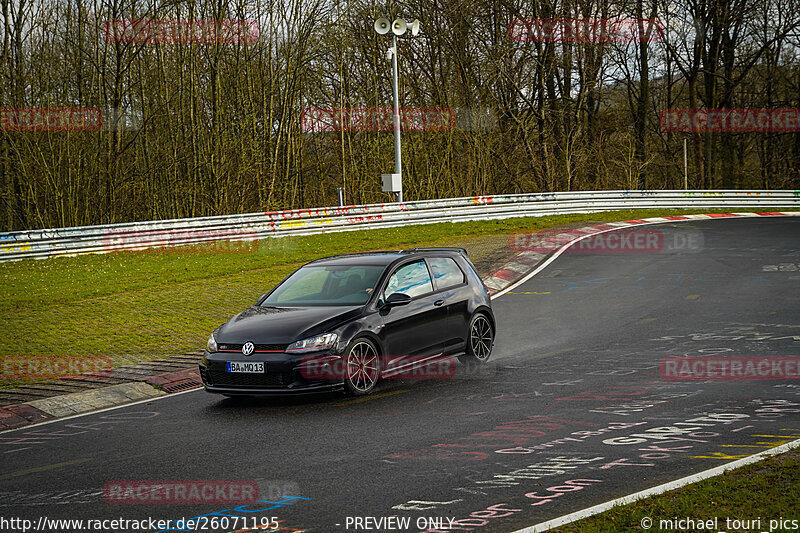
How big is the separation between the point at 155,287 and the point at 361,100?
2207cm

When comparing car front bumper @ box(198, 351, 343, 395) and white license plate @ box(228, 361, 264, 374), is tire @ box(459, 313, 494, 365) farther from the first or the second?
white license plate @ box(228, 361, 264, 374)

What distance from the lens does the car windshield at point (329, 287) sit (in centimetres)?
991

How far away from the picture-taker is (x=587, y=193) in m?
31.6

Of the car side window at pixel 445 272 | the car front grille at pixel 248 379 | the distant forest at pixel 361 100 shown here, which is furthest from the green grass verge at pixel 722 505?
the distant forest at pixel 361 100

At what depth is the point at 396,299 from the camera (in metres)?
9.66

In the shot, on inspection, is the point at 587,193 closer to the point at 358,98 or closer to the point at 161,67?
the point at 358,98

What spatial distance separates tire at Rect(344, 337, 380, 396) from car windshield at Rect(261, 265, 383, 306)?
24.3 inches

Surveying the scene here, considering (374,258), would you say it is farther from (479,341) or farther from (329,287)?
(479,341)


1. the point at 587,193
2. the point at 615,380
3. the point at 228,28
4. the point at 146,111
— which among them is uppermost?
the point at 228,28

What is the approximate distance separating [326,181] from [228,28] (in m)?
9.04

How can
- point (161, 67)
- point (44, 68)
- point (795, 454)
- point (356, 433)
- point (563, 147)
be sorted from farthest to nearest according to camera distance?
point (563, 147)
point (161, 67)
point (44, 68)
point (356, 433)
point (795, 454)

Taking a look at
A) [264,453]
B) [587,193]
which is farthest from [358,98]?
[264,453]

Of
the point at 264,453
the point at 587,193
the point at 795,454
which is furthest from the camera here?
the point at 587,193

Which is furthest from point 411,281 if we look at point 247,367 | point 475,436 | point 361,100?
point 361,100
